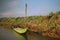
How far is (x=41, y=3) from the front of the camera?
482 centimetres

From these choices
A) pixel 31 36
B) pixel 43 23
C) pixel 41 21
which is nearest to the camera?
pixel 31 36

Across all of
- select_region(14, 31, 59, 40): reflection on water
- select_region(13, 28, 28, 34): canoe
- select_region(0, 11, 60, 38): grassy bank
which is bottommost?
select_region(14, 31, 59, 40): reflection on water

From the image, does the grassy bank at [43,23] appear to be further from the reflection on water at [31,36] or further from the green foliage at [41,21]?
the reflection on water at [31,36]

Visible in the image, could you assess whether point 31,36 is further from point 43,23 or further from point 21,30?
point 43,23

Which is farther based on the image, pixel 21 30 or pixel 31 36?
pixel 21 30

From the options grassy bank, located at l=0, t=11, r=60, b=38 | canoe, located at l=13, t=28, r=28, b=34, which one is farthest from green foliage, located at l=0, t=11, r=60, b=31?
canoe, located at l=13, t=28, r=28, b=34

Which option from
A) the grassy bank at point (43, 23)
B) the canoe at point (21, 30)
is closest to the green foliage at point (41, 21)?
the grassy bank at point (43, 23)

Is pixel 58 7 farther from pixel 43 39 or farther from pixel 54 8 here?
pixel 43 39

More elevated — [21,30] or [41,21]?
[41,21]

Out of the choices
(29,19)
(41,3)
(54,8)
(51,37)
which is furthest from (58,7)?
(29,19)

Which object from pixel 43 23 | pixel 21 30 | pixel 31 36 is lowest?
pixel 31 36

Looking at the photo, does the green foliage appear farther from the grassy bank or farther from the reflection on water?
the reflection on water

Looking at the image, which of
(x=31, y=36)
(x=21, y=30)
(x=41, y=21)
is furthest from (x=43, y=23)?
(x=21, y=30)

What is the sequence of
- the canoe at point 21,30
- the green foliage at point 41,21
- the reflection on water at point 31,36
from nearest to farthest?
the reflection on water at point 31,36 < the green foliage at point 41,21 < the canoe at point 21,30
